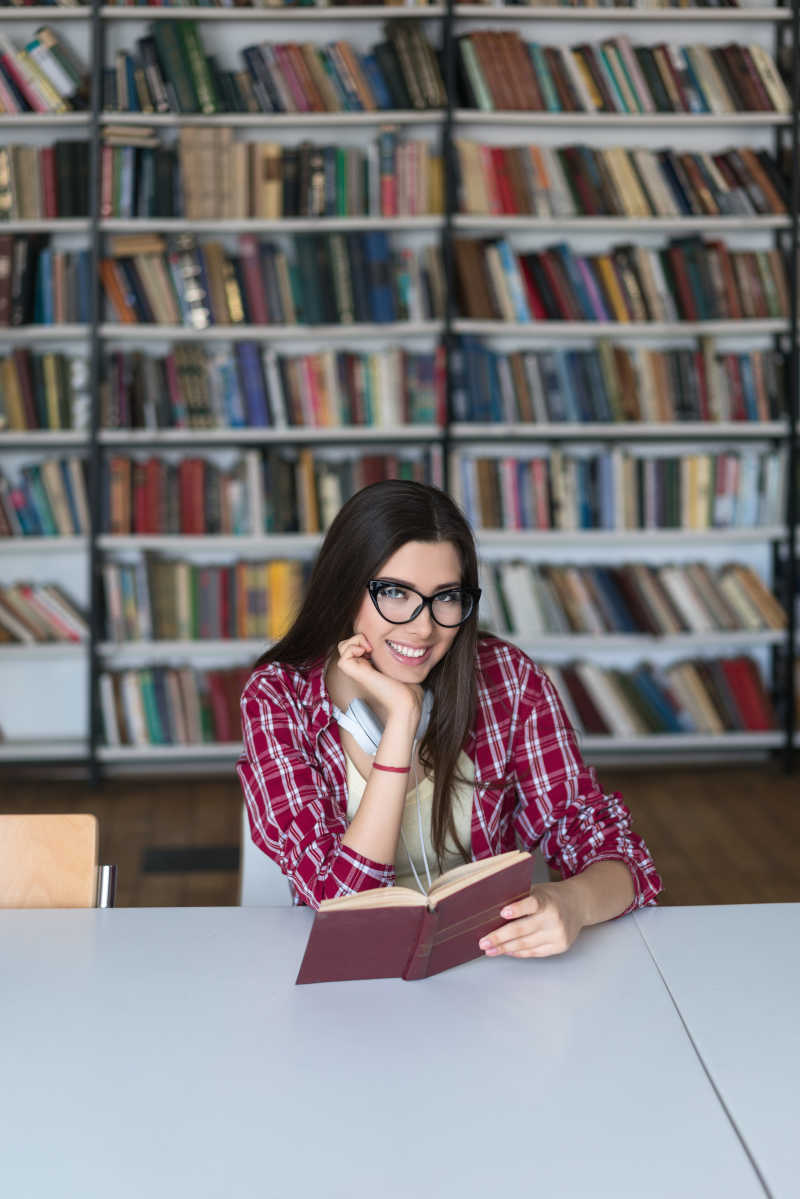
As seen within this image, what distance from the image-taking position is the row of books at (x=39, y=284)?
12.7ft

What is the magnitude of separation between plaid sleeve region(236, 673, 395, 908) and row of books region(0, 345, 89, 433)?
252 cm

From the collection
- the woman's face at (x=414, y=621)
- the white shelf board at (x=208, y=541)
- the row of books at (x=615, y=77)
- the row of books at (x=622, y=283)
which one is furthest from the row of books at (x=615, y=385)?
the woman's face at (x=414, y=621)

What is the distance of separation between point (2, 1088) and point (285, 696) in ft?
2.20

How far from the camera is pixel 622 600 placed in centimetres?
416

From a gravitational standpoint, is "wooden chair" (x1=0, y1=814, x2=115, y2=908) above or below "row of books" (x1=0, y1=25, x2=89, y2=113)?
below

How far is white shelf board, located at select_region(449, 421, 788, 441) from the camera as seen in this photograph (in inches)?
158

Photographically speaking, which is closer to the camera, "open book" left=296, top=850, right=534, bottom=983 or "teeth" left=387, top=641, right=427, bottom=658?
"open book" left=296, top=850, right=534, bottom=983

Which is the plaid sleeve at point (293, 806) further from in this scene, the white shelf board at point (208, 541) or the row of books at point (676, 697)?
the row of books at point (676, 697)

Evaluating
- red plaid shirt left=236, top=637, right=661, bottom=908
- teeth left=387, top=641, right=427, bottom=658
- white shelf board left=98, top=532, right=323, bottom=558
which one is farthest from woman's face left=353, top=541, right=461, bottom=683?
white shelf board left=98, top=532, right=323, bottom=558

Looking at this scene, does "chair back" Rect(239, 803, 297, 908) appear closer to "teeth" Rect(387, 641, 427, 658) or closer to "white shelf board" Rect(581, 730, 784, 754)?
"teeth" Rect(387, 641, 427, 658)

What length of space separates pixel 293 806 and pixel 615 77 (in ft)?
10.5

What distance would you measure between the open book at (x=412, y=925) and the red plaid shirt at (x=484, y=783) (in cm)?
17

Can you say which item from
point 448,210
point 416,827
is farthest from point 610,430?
point 416,827

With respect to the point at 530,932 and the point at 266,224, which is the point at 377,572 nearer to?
the point at 530,932
